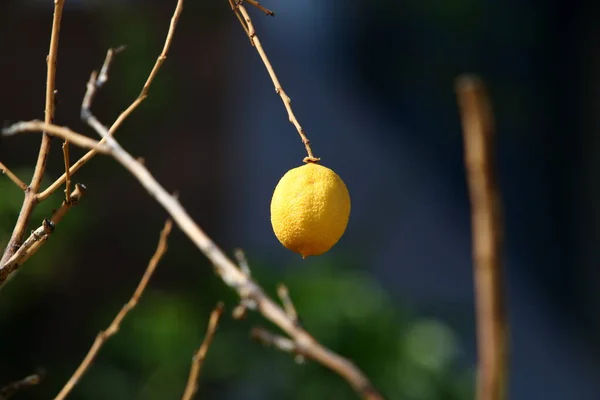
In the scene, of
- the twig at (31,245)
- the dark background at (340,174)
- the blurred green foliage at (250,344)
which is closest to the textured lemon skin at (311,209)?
the twig at (31,245)

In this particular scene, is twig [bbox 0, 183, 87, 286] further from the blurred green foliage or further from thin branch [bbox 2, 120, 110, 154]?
the blurred green foliage

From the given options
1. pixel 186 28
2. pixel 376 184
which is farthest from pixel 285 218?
pixel 376 184

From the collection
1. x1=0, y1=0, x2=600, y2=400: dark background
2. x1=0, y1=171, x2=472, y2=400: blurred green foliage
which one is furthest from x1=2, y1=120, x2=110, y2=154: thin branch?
x1=0, y1=171, x2=472, y2=400: blurred green foliage

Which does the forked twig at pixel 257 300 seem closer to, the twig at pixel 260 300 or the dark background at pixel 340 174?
the twig at pixel 260 300

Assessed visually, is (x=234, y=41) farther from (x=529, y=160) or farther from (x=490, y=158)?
(x=490, y=158)

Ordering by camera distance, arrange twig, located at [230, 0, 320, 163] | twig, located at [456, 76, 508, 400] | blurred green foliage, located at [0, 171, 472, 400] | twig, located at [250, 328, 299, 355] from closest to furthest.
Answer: twig, located at [456, 76, 508, 400] → twig, located at [250, 328, 299, 355] → twig, located at [230, 0, 320, 163] → blurred green foliage, located at [0, 171, 472, 400]
